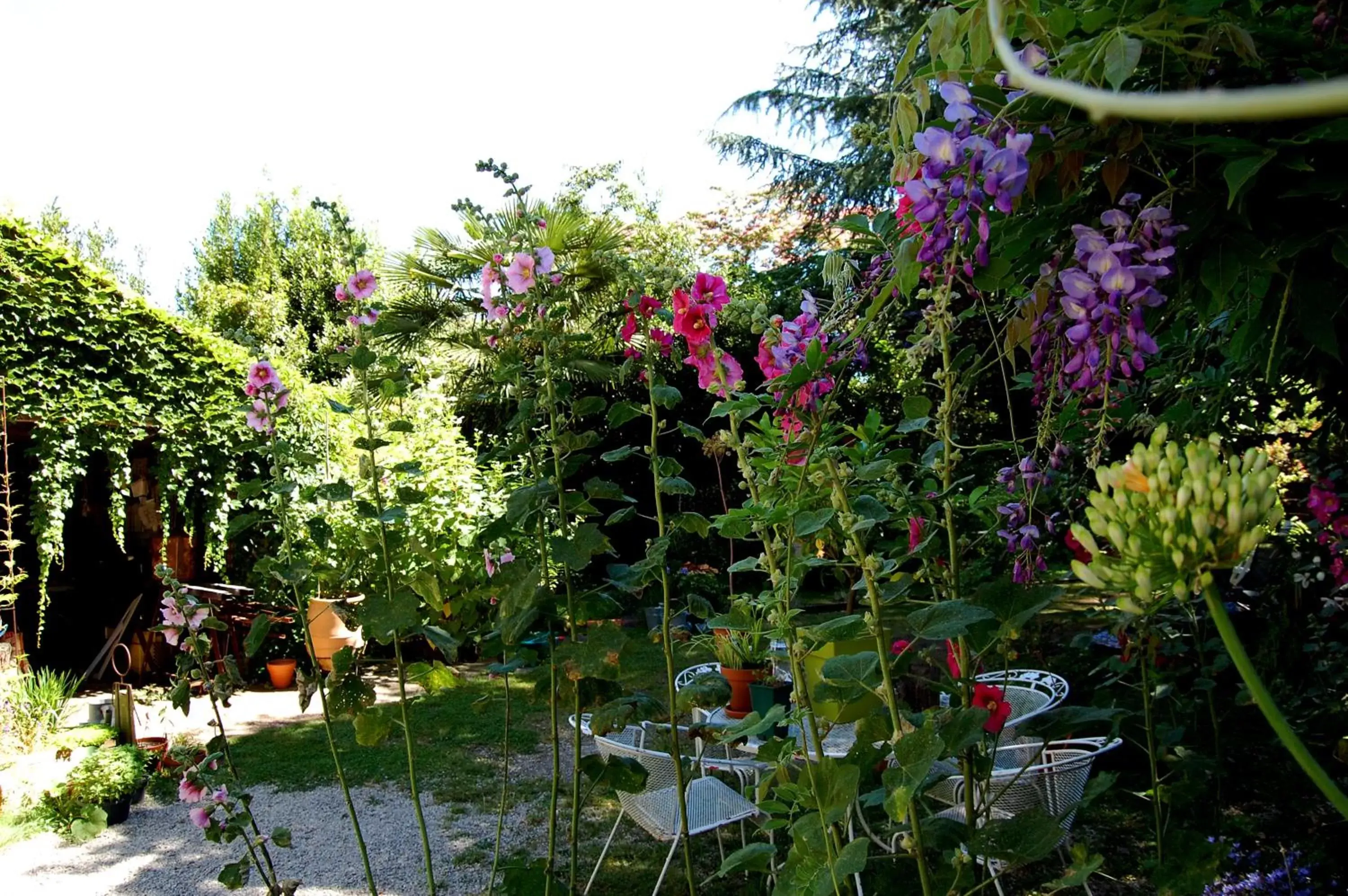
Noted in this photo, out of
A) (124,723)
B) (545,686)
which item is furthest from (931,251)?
(124,723)

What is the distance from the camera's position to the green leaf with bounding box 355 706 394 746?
161 cm

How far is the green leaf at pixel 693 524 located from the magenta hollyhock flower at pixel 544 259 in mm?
452

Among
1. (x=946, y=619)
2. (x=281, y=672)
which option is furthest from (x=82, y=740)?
(x=946, y=619)

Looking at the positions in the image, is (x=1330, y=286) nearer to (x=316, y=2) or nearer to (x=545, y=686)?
(x=545, y=686)

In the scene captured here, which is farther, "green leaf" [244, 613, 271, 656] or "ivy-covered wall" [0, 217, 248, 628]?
"ivy-covered wall" [0, 217, 248, 628]

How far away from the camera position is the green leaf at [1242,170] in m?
0.74

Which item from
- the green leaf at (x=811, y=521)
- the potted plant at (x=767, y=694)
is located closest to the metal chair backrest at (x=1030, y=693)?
the potted plant at (x=767, y=694)

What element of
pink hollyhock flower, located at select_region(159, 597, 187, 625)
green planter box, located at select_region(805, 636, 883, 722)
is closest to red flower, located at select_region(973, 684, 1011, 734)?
green planter box, located at select_region(805, 636, 883, 722)

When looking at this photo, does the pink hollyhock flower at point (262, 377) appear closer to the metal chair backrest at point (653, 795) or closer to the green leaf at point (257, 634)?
the green leaf at point (257, 634)

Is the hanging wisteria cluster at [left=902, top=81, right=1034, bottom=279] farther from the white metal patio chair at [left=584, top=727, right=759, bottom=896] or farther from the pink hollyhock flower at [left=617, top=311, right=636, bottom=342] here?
the white metal patio chair at [left=584, top=727, right=759, bottom=896]

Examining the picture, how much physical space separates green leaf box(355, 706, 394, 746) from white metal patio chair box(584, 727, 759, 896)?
2.66 ft

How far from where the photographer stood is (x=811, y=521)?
1.11m

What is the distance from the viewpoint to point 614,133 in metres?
13.1

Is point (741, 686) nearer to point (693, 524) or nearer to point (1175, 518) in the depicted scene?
point (693, 524)
